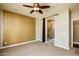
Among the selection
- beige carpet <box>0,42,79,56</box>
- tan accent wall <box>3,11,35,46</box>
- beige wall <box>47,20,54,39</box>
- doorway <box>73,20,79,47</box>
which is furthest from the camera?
beige wall <box>47,20,54,39</box>

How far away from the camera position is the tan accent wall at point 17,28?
3391mm

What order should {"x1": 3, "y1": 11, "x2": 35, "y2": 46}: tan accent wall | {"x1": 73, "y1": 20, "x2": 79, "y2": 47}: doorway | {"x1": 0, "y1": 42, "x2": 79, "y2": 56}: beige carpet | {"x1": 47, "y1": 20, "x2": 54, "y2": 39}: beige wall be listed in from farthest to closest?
{"x1": 47, "y1": 20, "x2": 54, "y2": 39}: beige wall
{"x1": 73, "y1": 20, "x2": 79, "y2": 47}: doorway
{"x1": 3, "y1": 11, "x2": 35, "y2": 46}: tan accent wall
{"x1": 0, "y1": 42, "x2": 79, "y2": 56}: beige carpet

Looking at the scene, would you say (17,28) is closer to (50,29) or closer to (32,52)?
(32,52)

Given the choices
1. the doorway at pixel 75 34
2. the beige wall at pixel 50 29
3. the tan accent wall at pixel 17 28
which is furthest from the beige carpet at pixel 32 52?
the beige wall at pixel 50 29

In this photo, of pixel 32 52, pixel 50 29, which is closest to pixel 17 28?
pixel 32 52

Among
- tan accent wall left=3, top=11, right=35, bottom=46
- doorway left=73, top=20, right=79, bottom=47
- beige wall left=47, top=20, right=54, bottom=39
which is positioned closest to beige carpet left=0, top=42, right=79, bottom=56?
tan accent wall left=3, top=11, right=35, bottom=46

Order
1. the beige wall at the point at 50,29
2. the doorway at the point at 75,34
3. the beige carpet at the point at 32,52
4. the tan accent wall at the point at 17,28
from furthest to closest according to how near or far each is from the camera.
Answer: the beige wall at the point at 50,29 < the doorway at the point at 75,34 < the tan accent wall at the point at 17,28 < the beige carpet at the point at 32,52

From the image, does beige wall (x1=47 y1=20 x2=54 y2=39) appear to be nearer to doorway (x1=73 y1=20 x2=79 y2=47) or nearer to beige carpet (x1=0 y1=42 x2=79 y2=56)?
doorway (x1=73 y1=20 x2=79 y2=47)

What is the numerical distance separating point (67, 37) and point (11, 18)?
2.59 meters

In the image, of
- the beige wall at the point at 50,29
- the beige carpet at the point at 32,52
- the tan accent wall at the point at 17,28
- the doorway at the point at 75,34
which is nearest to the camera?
the beige carpet at the point at 32,52

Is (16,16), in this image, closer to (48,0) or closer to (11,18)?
(11,18)

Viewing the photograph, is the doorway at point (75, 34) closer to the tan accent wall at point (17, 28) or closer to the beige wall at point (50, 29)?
the beige wall at point (50, 29)

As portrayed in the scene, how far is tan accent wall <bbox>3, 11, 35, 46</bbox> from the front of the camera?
339cm

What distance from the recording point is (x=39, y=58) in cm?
151
